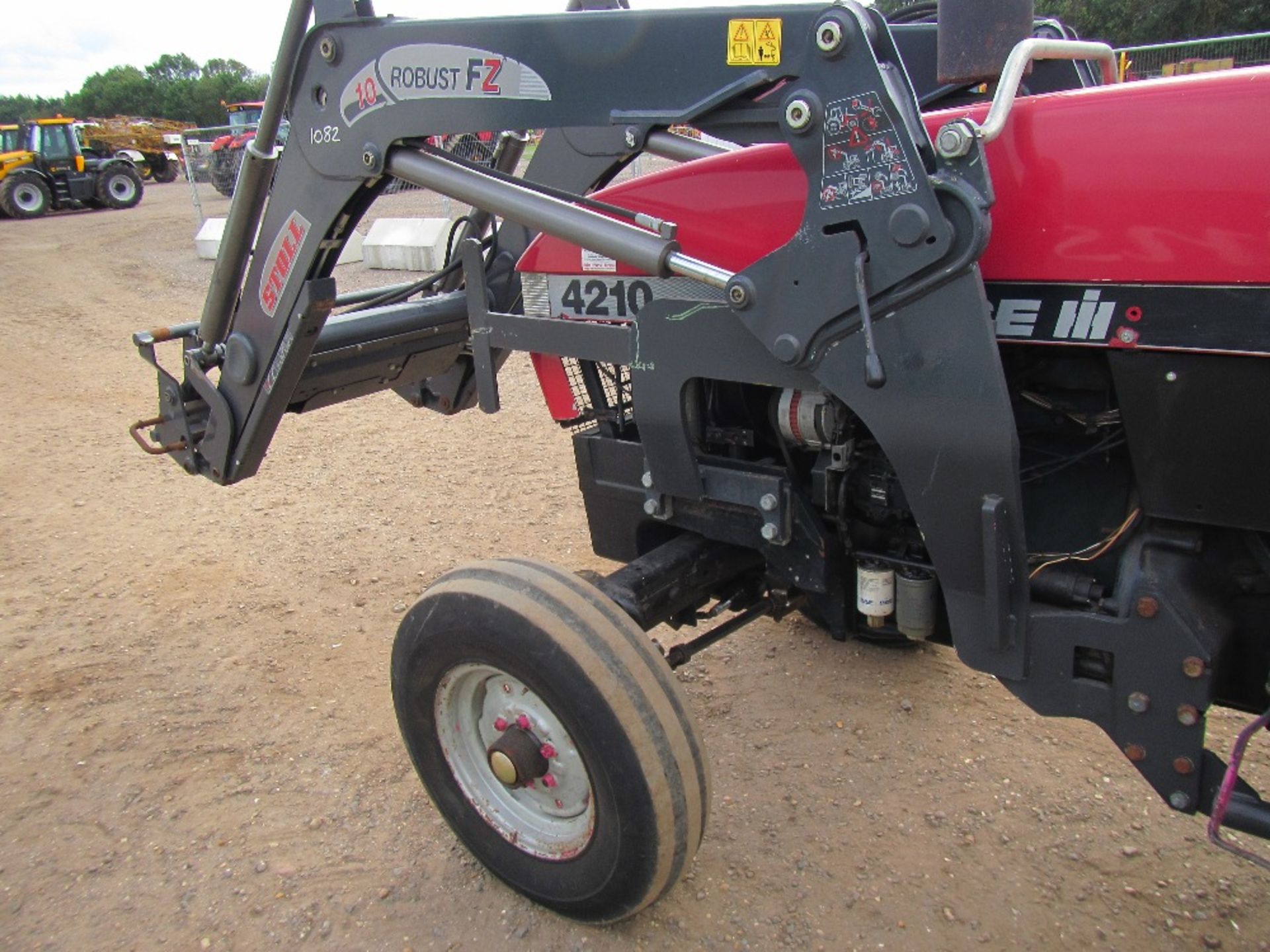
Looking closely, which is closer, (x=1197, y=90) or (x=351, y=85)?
(x=1197, y=90)

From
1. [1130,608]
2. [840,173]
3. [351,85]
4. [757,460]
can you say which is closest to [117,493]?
[351,85]

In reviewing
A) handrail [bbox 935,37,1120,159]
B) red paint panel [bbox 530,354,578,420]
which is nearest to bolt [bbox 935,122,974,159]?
handrail [bbox 935,37,1120,159]

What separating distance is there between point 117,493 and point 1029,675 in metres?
5.22

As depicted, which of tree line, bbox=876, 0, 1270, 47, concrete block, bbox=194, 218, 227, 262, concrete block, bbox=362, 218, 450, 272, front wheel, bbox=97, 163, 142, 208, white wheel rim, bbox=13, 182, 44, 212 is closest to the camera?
concrete block, bbox=362, 218, 450, 272

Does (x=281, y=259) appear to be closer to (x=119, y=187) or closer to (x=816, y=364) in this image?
(x=816, y=364)

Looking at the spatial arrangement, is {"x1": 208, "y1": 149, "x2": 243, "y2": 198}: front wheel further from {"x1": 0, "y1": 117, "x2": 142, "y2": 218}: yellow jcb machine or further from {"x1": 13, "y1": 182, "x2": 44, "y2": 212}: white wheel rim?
{"x1": 13, "y1": 182, "x2": 44, "y2": 212}: white wheel rim

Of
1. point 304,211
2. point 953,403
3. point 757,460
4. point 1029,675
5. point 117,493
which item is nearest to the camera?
point 953,403

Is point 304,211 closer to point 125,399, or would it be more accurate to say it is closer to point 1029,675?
point 1029,675

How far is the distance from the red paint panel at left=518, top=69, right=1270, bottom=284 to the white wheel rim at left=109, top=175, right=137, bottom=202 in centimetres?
2331

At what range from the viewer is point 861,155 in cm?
193

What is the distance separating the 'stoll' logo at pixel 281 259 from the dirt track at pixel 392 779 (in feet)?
4.88

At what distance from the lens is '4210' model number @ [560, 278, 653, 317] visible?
2.58 meters

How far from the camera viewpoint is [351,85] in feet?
8.80

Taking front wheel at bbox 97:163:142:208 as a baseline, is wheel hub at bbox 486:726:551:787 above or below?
below
